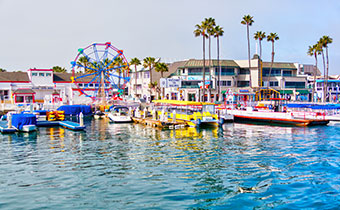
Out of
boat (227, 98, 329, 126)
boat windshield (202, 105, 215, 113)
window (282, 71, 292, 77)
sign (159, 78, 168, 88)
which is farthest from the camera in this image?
window (282, 71, 292, 77)

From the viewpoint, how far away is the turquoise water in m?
16.8

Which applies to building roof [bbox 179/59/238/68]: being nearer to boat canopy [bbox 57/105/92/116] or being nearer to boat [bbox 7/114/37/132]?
boat canopy [bbox 57/105/92/116]

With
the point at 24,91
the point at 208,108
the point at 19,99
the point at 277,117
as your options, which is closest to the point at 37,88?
the point at 24,91

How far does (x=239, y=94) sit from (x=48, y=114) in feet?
166

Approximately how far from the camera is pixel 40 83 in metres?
87.4

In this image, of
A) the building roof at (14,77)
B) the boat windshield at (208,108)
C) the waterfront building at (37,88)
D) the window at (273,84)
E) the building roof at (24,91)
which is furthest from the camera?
the window at (273,84)

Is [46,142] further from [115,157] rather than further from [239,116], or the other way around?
[239,116]

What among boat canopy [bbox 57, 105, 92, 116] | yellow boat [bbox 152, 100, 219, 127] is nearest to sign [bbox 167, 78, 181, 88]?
boat canopy [bbox 57, 105, 92, 116]

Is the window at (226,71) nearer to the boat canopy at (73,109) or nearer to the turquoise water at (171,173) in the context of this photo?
the boat canopy at (73,109)

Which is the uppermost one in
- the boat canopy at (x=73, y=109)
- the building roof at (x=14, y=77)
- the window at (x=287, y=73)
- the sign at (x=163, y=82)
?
the window at (x=287, y=73)

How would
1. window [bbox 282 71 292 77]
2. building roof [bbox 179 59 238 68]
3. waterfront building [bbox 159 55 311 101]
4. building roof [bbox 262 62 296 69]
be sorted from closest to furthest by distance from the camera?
1. waterfront building [bbox 159 55 311 101]
2. building roof [bbox 179 59 238 68]
3. building roof [bbox 262 62 296 69]
4. window [bbox 282 71 292 77]

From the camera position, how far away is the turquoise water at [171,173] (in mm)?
16844

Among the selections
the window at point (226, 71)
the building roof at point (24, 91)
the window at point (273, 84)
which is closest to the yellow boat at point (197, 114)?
the window at point (226, 71)

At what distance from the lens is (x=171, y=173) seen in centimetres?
2169
